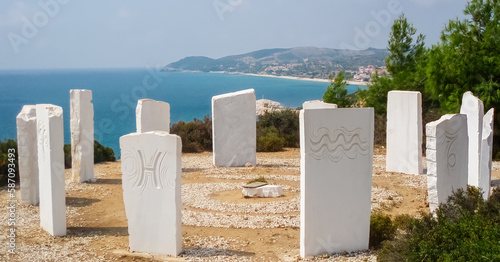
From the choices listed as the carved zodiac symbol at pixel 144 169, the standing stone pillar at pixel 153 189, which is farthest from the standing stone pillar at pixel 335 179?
the carved zodiac symbol at pixel 144 169

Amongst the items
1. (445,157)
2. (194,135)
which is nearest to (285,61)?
(194,135)

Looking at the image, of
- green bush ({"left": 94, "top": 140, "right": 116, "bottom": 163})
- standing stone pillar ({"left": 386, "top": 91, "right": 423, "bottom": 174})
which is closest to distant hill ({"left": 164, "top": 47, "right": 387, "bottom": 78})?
green bush ({"left": 94, "top": 140, "right": 116, "bottom": 163})

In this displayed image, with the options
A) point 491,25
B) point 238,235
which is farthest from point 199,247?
point 491,25

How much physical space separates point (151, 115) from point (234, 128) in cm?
254

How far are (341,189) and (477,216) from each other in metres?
2.04

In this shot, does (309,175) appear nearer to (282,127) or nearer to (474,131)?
(474,131)

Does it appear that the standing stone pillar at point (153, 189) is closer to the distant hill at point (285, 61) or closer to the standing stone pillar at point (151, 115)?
the standing stone pillar at point (151, 115)

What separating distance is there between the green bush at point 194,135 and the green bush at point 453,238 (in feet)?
42.9

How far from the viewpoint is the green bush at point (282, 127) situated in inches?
822

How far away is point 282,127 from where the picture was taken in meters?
22.0

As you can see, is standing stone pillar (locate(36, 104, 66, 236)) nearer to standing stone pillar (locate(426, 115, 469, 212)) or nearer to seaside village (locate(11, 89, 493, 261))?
seaside village (locate(11, 89, 493, 261))

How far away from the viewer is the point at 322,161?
26.6 feet

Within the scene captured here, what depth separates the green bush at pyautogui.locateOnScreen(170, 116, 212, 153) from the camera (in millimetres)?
19938

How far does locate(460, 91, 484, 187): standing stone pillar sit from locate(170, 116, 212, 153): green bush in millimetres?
10840
